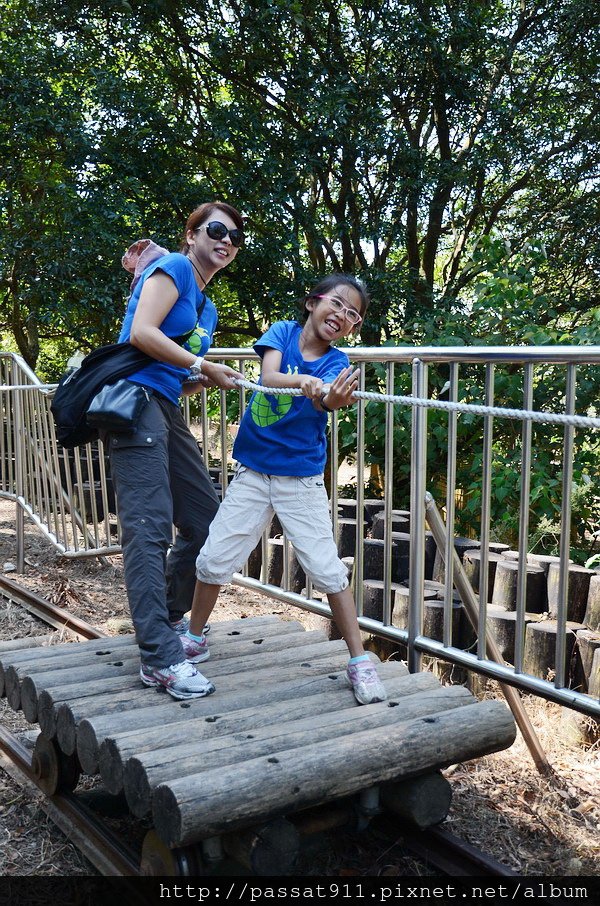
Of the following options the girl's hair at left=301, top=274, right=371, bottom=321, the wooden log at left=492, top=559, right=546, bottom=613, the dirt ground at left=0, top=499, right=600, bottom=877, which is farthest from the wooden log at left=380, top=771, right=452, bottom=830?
the girl's hair at left=301, top=274, right=371, bottom=321

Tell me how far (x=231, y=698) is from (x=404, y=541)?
76.6 inches

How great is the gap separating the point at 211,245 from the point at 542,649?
7.45 feet

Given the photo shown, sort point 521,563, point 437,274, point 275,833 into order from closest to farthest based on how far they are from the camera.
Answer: point 275,833 → point 521,563 → point 437,274

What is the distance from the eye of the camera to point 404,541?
4.85 metres

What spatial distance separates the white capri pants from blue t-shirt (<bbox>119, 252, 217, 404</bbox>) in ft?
1.50

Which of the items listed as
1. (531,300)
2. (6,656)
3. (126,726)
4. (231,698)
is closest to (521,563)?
(231,698)

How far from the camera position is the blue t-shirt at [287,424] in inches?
130

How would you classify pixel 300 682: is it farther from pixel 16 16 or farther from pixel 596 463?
pixel 16 16

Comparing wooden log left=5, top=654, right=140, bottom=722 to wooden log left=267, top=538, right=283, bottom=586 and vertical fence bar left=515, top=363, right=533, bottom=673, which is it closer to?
vertical fence bar left=515, top=363, right=533, bottom=673

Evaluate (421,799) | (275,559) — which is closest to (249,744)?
(421,799)

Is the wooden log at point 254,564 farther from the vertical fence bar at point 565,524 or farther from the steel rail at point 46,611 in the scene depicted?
the vertical fence bar at point 565,524

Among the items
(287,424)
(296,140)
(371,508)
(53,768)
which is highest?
(296,140)

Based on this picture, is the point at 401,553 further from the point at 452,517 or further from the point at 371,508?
the point at 452,517

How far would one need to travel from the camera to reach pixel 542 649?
12.7 ft
